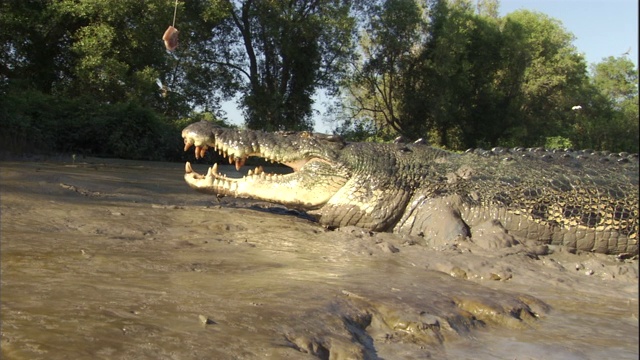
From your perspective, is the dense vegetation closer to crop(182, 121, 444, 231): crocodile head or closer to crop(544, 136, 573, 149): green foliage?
crop(544, 136, 573, 149): green foliage

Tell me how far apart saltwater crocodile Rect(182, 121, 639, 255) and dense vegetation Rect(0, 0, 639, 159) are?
5.07ft

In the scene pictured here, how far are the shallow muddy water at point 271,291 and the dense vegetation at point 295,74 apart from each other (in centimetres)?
372

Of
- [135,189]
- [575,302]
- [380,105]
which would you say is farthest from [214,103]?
[575,302]

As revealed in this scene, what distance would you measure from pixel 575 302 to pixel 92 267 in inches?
130

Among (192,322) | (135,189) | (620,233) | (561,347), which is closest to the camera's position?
(192,322)

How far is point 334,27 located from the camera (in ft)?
88.3

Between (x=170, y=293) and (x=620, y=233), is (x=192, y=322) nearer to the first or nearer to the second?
(x=170, y=293)

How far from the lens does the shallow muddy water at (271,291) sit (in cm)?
267

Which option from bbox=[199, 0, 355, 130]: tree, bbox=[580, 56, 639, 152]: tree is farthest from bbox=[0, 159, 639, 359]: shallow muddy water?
bbox=[580, 56, 639, 152]: tree

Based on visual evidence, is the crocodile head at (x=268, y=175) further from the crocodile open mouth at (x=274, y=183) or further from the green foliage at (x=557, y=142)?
the green foliage at (x=557, y=142)

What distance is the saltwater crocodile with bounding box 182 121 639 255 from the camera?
6.39 meters

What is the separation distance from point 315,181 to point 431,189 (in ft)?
4.01

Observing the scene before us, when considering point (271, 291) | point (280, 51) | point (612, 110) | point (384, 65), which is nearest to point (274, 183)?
point (271, 291)

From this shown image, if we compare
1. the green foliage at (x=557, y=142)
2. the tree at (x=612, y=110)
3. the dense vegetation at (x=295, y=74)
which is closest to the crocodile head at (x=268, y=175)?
the dense vegetation at (x=295, y=74)
